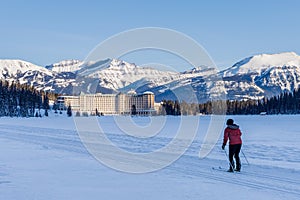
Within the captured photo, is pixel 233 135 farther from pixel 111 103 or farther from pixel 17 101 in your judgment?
pixel 17 101

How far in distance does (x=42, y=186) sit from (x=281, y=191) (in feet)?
18.4

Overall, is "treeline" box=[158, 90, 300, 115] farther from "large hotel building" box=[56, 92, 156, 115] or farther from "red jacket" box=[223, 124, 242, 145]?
"red jacket" box=[223, 124, 242, 145]

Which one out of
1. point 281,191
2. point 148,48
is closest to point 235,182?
point 281,191

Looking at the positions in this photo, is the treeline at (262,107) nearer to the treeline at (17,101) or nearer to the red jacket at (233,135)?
the treeline at (17,101)

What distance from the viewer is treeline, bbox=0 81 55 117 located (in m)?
119

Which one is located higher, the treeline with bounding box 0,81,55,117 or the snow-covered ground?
the treeline with bounding box 0,81,55,117

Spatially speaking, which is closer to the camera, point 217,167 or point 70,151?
point 217,167

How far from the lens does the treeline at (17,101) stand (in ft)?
390

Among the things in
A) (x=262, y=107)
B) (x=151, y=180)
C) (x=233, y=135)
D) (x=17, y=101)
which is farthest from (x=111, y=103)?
(x=151, y=180)

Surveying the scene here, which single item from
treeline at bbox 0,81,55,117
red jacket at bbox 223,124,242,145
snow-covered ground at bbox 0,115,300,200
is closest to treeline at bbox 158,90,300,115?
treeline at bbox 0,81,55,117

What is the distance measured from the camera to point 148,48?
14.3 m

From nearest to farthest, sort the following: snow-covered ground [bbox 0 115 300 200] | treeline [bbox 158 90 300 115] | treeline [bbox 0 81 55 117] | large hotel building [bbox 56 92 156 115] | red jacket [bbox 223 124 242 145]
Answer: snow-covered ground [bbox 0 115 300 200], red jacket [bbox 223 124 242 145], large hotel building [bbox 56 92 156 115], treeline [bbox 0 81 55 117], treeline [bbox 158 90 300 115]

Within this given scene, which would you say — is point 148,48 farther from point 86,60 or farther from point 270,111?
point 270,111

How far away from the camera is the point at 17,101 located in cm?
12331
